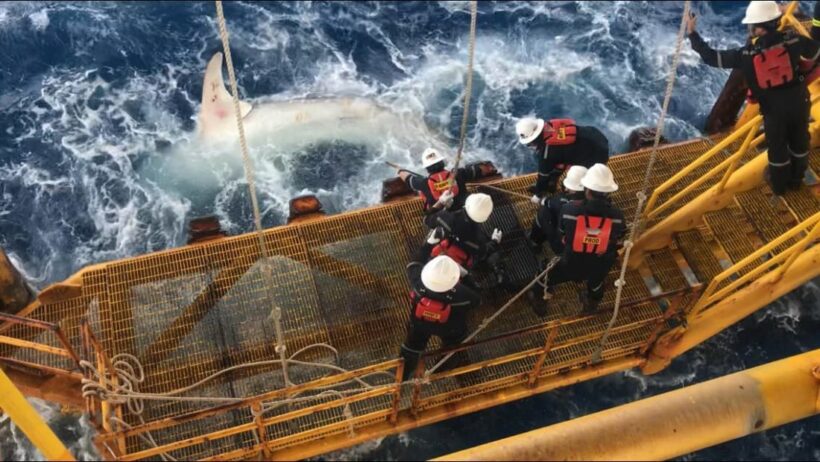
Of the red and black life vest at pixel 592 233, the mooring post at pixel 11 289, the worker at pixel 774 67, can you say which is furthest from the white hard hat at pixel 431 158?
the mooring post at pixel 11 289

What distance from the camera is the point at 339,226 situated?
9258 mm

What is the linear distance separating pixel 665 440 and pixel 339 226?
5.67 meters

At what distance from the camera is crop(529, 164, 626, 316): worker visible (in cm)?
718

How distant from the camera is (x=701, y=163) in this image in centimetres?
888

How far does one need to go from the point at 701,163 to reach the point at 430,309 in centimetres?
432

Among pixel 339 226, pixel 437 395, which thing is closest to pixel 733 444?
pixel 437 395

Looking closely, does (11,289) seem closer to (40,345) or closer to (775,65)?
(40,345)

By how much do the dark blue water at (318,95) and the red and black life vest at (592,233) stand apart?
12.0 ft

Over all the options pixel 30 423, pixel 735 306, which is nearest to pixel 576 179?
pixel 735 306

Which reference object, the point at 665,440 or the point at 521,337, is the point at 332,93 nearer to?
the point at 521,337

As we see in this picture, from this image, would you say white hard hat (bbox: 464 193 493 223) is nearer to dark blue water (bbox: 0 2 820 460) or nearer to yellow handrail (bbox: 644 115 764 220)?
yellow handrail (bbox: 644 115 764 220)

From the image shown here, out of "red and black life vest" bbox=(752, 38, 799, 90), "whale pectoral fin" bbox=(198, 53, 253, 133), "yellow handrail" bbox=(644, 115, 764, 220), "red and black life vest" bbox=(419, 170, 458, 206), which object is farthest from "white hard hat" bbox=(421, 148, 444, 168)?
"whale pectoral fin" bbox=(198, 53, 253, 133)

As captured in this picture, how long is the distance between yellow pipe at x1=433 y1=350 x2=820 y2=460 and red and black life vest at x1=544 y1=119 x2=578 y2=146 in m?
4.22

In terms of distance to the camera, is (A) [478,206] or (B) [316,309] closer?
(A) [478,206]
